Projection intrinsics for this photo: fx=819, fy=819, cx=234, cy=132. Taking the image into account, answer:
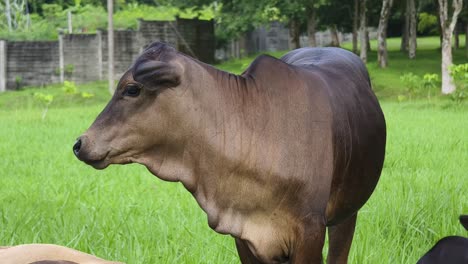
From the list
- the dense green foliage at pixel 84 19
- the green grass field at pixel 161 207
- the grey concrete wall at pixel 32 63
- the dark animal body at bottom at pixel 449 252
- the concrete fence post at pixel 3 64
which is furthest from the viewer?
the dense green foliage at pixel 84 19

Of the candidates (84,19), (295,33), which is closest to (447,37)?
(295,33)

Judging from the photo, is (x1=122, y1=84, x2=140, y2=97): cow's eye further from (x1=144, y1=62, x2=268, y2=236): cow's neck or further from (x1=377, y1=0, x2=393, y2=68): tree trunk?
(x1=377, y1=0, x2=393, y2=68): tree trunk

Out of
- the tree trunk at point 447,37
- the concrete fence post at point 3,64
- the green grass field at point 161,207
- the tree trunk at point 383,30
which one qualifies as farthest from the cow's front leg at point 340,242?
the concrete fence post at point 3,64

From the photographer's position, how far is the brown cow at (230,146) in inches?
59.7

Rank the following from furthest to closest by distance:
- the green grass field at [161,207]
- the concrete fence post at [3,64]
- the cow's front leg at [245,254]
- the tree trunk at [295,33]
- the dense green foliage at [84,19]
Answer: the dense green foliage at [84,19] < the tree trunk at [295,33] < the concrete fence post at [3,64] < the green grass field at [161,207] < the cow's front leg at [245,254]

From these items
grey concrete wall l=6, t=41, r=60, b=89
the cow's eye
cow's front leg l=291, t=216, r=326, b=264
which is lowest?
grey concrete wall l=6, t=41, r=60, b=89

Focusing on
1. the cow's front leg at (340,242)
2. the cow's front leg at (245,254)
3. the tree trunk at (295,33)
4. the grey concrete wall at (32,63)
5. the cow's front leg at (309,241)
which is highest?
the cow's front leg at (309,241)

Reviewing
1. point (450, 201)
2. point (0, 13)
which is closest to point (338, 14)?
point (0, 13)

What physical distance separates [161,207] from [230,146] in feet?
9.35

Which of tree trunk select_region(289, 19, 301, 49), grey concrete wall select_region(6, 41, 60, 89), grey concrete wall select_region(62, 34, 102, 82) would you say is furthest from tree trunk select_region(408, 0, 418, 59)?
grey concrete wall select_region(6, 41, 60, 89)

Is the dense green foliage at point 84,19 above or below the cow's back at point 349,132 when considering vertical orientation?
below

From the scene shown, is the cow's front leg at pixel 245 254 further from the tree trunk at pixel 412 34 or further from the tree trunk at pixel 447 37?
the tree trunk at pixel 412 34

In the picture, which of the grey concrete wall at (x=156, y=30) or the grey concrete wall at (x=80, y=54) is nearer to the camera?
the grey concrete wall at (x=156, y=30)

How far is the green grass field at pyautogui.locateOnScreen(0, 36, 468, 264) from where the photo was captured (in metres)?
3.08
